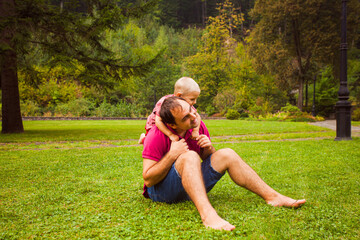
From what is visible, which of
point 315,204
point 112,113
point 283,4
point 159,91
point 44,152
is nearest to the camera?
point 315,204

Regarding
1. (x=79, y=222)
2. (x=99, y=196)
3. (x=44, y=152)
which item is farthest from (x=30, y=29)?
(x=79, y=222)

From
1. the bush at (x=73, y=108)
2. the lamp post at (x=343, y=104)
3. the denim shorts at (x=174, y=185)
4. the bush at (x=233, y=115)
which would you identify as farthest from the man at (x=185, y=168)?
the bush at (x=73, y=108)

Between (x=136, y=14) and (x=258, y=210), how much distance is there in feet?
36.5

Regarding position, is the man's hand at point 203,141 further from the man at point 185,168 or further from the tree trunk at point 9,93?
the tree trunk at point 9,93

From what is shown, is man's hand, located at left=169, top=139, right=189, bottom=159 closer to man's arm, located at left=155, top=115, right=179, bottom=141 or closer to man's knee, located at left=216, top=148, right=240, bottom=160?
man's arm, located at left=155, top=115, right=179, bottom=141

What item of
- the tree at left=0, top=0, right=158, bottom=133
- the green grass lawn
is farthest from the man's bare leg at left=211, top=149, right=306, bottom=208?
the tree at left=0, top=0, right=158, bottom=133

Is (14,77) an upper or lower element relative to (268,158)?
upper

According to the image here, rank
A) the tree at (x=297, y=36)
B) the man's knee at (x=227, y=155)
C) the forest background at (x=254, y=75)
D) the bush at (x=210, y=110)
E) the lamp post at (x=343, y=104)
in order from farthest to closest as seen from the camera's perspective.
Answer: the bush at (x=210, y=110) < the forest background at (x=254, y=75) < the tree at (x=297, y=36) < the lamp post at (x=343, y=104) < the man's knee at (x=227, y=155)

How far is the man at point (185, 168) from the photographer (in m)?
2.49

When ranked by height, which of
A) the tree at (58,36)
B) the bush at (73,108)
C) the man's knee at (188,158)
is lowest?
the bush at (73,108)

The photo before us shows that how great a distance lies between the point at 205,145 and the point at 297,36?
24768 millimetres

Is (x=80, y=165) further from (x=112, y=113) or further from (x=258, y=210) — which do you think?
(x=112, y=113)

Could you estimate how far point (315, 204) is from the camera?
297 centimetres

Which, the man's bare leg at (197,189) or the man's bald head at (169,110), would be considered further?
the man's bald head at (169,110)
